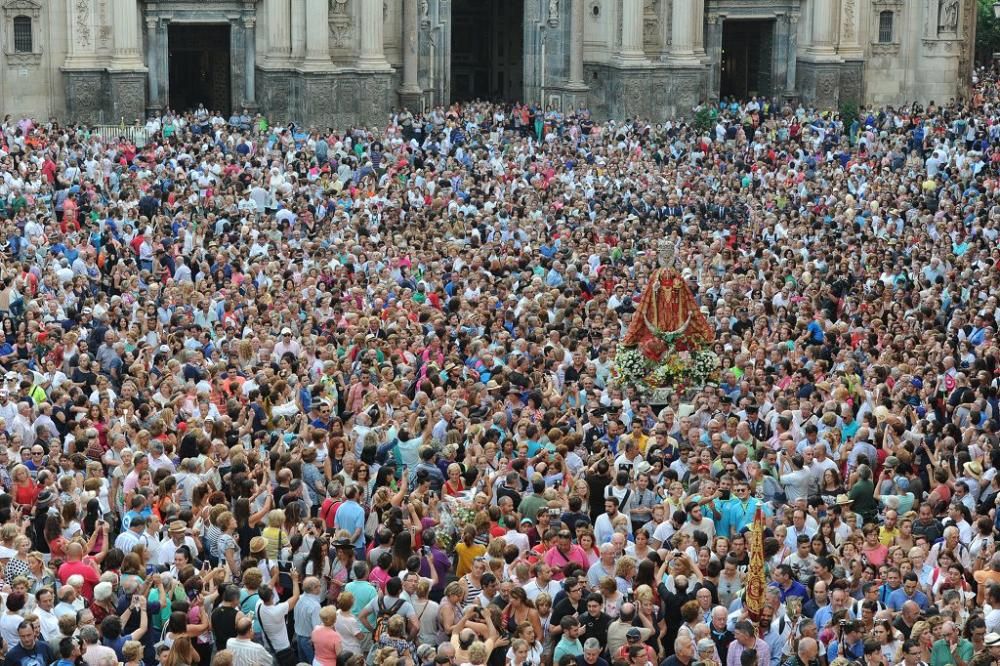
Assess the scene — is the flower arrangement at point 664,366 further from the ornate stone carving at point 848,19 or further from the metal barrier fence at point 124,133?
the ornate stone carving at point 848,19

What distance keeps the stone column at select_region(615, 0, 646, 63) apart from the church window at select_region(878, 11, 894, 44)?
765cm

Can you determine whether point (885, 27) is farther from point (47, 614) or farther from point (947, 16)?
point (47, 614)

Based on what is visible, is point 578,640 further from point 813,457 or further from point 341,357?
point 341,357

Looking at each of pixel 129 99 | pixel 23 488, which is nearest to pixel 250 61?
pixel 129 99

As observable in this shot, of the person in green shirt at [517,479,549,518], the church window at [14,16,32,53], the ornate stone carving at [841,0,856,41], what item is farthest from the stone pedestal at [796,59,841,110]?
the person in green shirt at [517,479,549,518]

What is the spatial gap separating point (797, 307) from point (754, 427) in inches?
244

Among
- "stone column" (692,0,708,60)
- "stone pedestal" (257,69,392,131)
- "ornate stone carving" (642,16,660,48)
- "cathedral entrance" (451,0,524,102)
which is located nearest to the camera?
"stone pedestal" (257,69,392,131)

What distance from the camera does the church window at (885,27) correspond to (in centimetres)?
5350

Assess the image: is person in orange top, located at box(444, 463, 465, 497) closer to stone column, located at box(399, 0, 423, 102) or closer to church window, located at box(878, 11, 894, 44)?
stone column, located at box(399, 0, 423, 102)

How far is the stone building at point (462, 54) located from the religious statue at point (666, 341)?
24315mm

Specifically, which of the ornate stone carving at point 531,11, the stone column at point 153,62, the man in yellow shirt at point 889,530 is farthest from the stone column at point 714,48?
the man in yellow shirt at point 889,530

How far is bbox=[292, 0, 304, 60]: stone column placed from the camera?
48.2 m

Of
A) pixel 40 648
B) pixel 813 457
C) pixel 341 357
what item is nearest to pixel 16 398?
pixel 341 357

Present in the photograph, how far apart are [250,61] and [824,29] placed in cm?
1566
